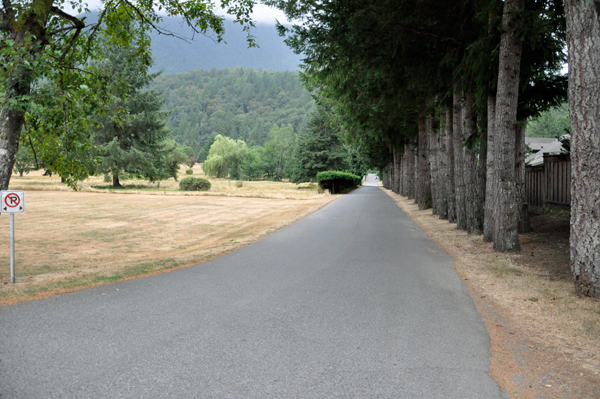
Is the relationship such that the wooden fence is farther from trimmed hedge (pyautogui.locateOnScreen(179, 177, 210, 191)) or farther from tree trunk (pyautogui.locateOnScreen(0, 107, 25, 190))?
trimmed hedge (pyautogui.locateOnScreen(179, 177, 210, 191))

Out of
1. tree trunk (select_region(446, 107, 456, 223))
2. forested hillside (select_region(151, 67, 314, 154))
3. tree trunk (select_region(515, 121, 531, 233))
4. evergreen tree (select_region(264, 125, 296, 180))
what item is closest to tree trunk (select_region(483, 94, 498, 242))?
tree trunk (select_region(515, 121, 531, 233))

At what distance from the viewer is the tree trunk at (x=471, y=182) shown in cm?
1220

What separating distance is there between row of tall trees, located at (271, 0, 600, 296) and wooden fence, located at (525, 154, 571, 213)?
2642mm

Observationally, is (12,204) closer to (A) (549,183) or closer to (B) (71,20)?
(B) (71,20)

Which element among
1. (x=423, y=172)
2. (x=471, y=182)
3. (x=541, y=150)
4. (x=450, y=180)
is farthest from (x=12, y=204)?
(x=541, y=150)

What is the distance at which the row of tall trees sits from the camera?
5.88 m

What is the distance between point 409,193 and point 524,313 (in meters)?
27.7

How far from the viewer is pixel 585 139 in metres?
5.86


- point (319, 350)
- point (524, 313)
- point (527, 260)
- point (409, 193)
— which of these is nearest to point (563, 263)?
point (527, 260)

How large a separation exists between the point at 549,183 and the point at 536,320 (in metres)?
11.2

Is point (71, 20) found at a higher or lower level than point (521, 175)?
higher

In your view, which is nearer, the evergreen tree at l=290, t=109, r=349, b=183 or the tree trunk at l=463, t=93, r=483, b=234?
the tree trunk at l=463, t=93, r=483, b=234

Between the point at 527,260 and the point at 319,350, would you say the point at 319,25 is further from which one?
the point at 319,350

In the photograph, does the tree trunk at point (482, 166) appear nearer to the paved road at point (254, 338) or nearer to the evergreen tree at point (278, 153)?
the paved road at point (254, 338)
